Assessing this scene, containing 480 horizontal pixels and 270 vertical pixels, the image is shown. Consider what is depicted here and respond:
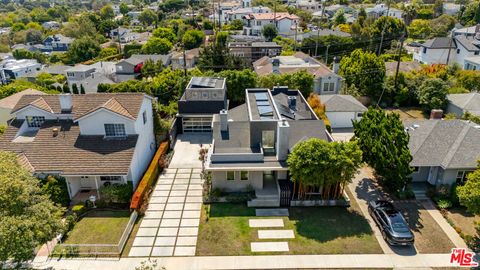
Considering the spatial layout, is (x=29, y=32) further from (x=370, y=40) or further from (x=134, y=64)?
(x=370, y=40)

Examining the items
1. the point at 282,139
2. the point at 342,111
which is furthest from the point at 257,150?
the point at 342,111

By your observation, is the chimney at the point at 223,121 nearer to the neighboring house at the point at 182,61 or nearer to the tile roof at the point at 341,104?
the tile roof at the point at 341,104

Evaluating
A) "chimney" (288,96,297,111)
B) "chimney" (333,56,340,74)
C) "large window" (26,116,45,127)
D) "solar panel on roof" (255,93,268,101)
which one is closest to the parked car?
"chimney" (288,96,297,111)

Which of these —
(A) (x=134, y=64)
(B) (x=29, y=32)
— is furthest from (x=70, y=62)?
(B) (x=29, y=32)

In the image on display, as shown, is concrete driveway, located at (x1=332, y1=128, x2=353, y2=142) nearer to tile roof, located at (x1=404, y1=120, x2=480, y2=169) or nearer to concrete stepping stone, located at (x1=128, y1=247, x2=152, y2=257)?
tile roof, located at (x1=404, y1=120, x2=480, y2=169)

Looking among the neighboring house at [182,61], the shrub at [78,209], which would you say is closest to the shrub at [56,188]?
the shrub at [78,209]
